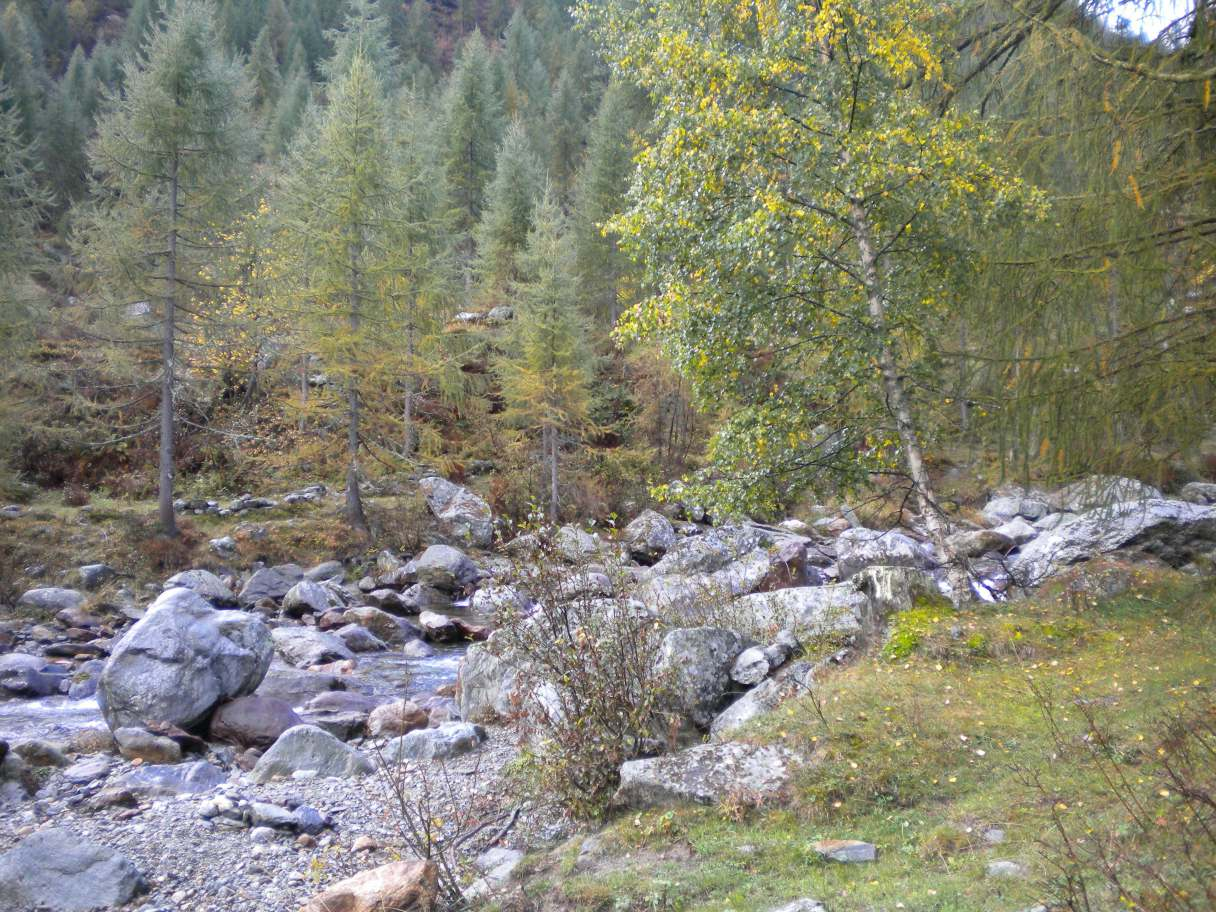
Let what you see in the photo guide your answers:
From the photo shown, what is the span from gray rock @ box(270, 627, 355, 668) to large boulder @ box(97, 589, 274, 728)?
284 centimetres

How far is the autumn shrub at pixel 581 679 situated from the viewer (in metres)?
6.36

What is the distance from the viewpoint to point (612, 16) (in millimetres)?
10055

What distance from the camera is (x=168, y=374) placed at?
65.4ft

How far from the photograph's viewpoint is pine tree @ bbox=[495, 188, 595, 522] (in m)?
26.6

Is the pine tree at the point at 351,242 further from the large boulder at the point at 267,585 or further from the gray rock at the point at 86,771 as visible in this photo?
the gray rock at the point at 86,771

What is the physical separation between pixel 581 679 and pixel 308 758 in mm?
3374

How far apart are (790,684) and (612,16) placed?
25.3 feet

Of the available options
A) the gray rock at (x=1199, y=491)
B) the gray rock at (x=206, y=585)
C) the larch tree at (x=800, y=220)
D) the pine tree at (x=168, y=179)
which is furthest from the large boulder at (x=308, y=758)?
the gray rock at (x=1199, y=491)

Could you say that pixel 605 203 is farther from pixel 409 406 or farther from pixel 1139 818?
pixel 1139 818

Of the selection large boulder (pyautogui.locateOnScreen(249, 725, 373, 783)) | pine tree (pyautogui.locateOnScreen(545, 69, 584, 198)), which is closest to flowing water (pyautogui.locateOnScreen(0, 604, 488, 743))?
large boulder (pyautogui.locateOnScreen(249, 725, 373, 783))

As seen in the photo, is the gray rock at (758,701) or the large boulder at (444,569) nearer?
the gray rock at (758,701)

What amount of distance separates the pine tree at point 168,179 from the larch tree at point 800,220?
48.4 ft

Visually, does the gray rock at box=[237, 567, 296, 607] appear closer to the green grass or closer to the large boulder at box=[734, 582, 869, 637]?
the large boulder at box=[734, 582, 869, 637]

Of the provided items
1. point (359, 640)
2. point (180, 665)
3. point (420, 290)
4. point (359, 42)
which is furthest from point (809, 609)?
point (359, 42)
